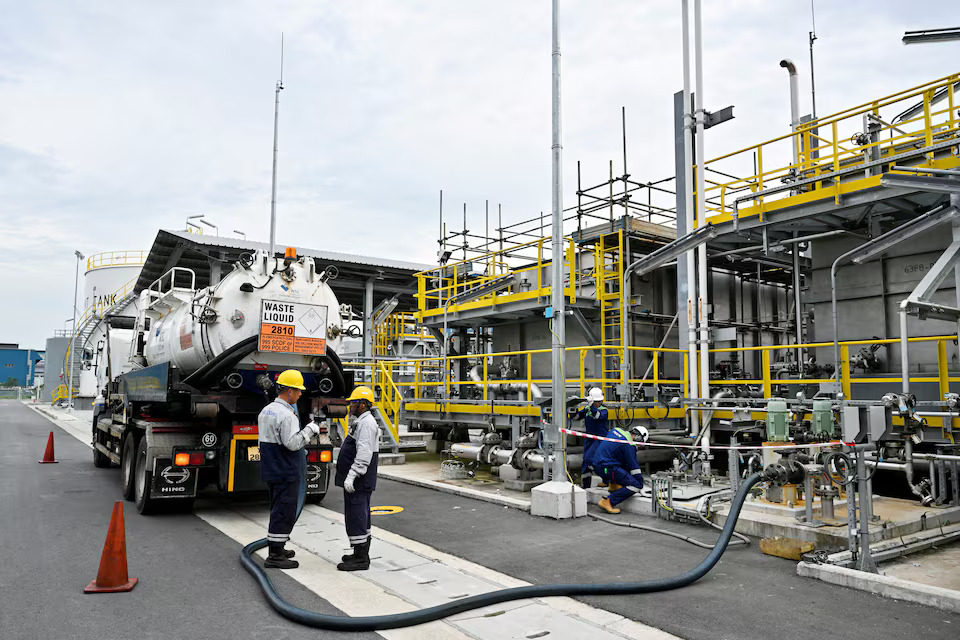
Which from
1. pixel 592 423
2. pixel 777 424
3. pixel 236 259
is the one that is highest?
pixel 236 259

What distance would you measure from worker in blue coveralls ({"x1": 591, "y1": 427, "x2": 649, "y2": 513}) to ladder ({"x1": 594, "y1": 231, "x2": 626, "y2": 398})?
3296mm

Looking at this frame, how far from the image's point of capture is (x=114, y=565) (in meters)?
5.82

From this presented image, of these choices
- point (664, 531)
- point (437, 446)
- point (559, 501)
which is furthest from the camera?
point (437, 446)

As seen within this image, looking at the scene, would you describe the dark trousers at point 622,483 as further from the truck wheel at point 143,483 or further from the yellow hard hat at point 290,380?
the truck wheel at point 143,483

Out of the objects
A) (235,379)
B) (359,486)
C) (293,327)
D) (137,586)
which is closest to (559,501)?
(359,486)

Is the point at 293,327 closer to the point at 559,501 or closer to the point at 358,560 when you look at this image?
the point at 358,560

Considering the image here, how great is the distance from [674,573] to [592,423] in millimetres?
4145

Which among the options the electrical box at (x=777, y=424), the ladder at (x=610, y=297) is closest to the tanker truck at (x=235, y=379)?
the ladder at (x=610, y=297)

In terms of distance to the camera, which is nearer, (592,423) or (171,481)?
(171,481)

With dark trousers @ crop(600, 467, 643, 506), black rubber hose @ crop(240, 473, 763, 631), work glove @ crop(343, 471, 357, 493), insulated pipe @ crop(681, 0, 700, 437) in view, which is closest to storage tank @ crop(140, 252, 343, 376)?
black rubber hose @ crop(240, 473, 763, 631)

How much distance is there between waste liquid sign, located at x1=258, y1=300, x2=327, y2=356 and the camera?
356 inches

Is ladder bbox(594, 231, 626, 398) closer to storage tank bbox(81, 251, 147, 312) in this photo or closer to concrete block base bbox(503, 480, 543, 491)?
concrete block base bbox(503, 480, 543, 491)

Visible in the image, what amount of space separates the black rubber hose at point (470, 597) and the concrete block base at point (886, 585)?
82cm

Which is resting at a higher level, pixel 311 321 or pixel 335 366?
pixel 311 321
